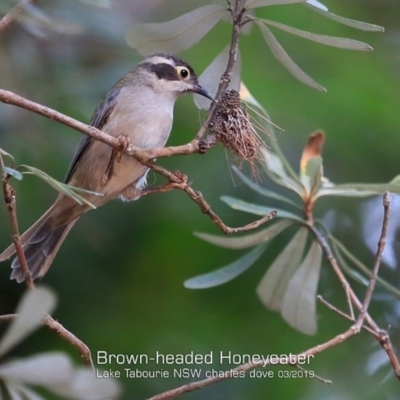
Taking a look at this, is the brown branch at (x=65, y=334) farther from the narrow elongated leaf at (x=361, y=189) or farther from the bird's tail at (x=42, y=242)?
the bird's tail at (x=42, y=242)

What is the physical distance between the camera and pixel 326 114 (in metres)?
5.12

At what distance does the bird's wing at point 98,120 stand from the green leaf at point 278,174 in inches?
43.0

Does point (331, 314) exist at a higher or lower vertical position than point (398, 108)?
lower

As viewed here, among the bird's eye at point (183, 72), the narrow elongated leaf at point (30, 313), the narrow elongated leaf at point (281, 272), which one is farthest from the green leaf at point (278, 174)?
the narrow elongated leaf at point (30, 313)

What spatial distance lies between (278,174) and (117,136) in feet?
3.31

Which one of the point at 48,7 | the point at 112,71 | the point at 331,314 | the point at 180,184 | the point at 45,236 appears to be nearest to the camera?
the point at 180,184

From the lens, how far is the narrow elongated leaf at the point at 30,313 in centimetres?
147

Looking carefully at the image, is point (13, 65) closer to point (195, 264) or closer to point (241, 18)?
point (195, 264)

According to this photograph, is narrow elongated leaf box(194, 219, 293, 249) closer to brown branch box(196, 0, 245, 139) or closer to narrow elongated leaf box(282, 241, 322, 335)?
narrow elongated leaf box(282, 241, 322, 335)

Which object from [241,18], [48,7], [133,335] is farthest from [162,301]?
[241,18]

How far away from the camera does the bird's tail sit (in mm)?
4125

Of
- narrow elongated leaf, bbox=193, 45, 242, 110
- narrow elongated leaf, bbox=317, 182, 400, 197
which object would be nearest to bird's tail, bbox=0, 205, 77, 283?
narrow elongated leaf, bbox=193, 45, 242, 110

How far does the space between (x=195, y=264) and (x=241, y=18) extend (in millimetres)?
2311

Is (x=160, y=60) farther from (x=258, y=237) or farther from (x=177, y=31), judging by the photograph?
(x=258, y=237)
